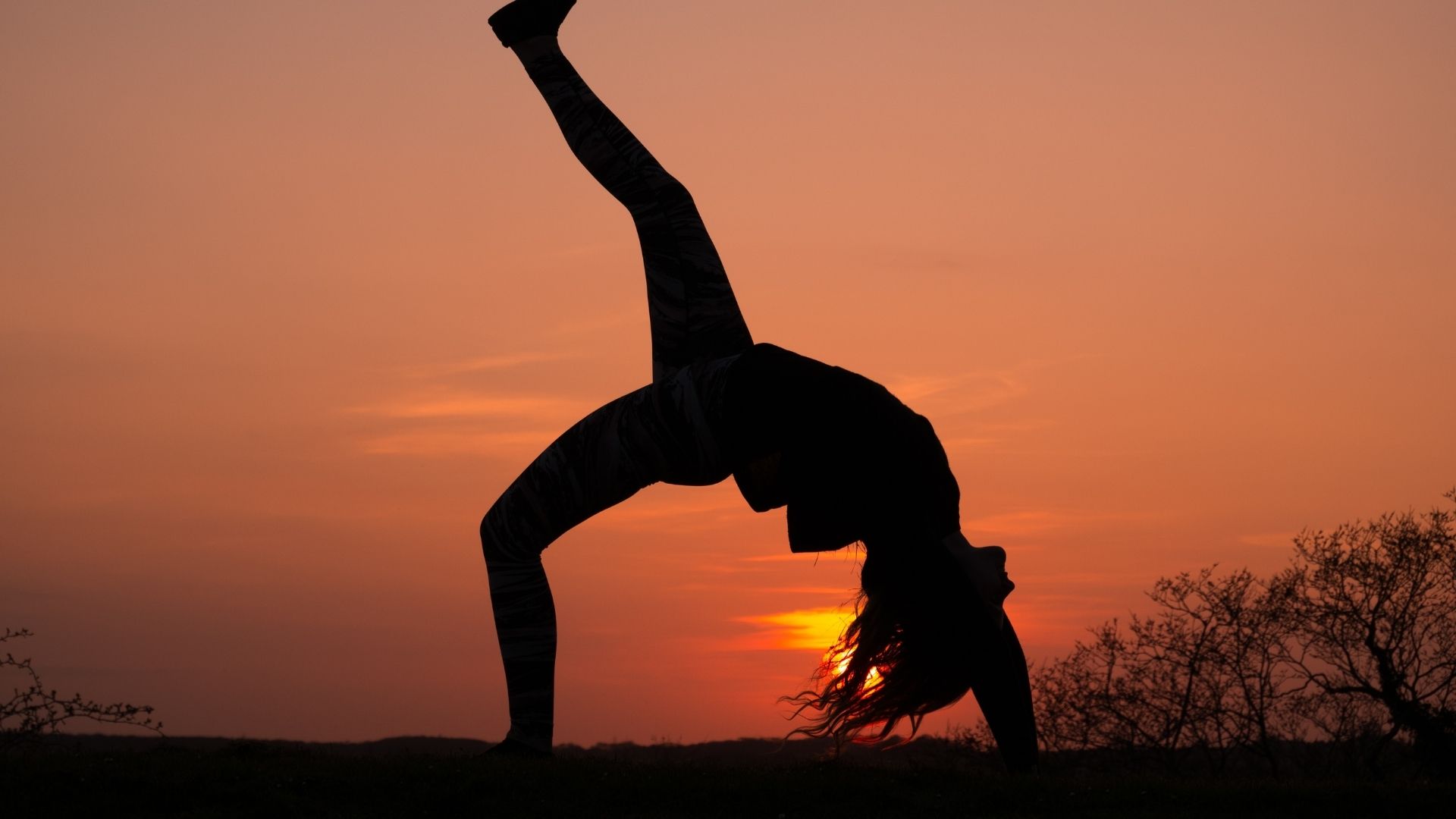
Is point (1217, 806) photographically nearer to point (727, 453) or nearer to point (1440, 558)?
point (727, 453)

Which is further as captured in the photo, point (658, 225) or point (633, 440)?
point (658, 225)

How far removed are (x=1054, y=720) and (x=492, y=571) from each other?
9.15 metres

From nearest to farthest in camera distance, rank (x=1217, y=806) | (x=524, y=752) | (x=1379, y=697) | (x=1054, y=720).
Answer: (x=1217, y=806), (x=524, y=752), (x=1379, y=697), (x=1054, y=720)

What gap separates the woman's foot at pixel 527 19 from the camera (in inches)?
269

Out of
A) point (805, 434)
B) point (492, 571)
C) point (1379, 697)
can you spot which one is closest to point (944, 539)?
point (805, 434)

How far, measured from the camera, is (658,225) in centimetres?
675

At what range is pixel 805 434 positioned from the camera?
20.5 ft

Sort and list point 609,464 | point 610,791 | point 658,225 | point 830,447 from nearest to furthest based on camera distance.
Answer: point 610,791 < point 830,447 < point 609,464 < point 658,225

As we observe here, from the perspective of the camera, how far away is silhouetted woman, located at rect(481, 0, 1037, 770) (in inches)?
245

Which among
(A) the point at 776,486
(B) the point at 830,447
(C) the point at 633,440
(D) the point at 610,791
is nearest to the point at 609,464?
(C) the point at 633,440

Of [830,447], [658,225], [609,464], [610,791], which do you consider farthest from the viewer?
[658,225]

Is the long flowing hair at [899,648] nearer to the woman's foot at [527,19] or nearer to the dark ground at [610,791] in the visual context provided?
the dark ground at [610,791]

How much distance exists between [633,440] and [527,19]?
2247mm

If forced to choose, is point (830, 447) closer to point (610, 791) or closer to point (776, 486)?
point (776, 486)
